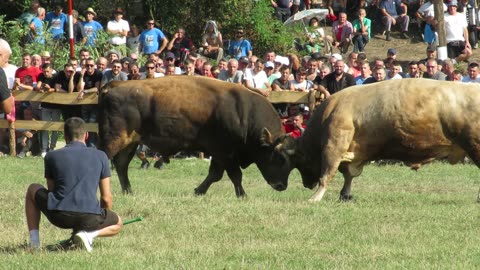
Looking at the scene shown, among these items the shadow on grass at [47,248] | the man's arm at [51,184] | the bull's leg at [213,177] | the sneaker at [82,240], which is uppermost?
the man's arm at [51,184]

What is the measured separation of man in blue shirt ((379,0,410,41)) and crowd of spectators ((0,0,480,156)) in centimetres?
119

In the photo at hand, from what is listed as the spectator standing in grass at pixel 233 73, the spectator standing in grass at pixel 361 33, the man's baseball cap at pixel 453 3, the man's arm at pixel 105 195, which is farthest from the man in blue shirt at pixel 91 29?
the man's arm at pixel 105 195

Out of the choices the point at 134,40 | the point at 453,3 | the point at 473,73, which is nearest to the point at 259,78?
the point at 473,73

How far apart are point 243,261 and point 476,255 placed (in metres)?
2.09

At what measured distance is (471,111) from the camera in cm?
1455

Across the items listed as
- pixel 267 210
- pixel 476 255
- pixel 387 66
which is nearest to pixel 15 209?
pixel 267 210

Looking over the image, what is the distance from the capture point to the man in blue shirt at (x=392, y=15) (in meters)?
30.4

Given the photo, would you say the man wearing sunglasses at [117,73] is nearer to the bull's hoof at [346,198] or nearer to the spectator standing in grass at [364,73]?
the spectator standing in grass at [364,73]

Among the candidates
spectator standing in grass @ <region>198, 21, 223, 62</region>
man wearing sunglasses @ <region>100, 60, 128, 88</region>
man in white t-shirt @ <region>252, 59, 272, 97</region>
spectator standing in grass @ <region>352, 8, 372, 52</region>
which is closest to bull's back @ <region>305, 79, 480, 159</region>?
man in white t-shirt @ <region>252, 59, 272, 97</region>

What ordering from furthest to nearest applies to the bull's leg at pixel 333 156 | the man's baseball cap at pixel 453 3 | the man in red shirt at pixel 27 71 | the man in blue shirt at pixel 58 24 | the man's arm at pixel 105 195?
the man's baseball cap at pixel 453 3, the man in blue shirt at pixel 58 24, the man in red shirt at pixel 27 71, the bull's leg at pixel 333 156, the man's arm at pixel 105 195

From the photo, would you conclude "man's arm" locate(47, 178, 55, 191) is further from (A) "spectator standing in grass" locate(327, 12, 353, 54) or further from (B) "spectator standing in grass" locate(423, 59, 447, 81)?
(A) "spectator standing in grass" locate(327, 12, 353, 54)

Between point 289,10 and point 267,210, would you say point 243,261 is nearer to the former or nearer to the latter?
point 267,210

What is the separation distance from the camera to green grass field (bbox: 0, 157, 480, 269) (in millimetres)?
10164

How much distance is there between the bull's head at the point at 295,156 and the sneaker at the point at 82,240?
5976mm
